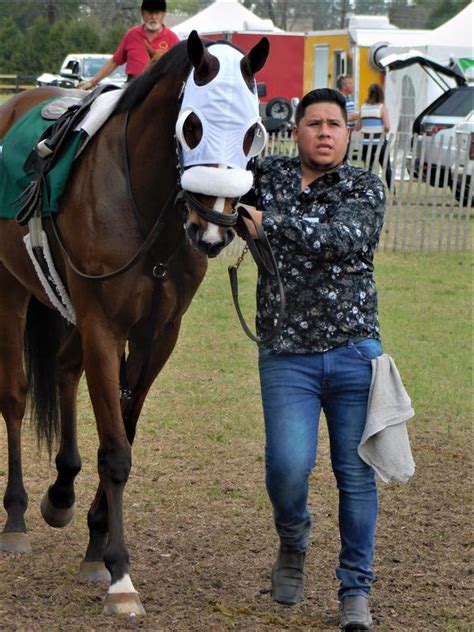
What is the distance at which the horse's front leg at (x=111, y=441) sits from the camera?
421 cm

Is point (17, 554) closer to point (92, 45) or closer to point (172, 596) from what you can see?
point (172, 596)

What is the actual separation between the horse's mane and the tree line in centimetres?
4370

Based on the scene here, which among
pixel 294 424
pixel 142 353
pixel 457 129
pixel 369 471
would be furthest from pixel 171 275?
pixel 457 129

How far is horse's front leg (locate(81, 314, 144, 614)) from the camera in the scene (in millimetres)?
4211

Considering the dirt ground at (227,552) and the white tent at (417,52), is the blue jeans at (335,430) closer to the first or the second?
the dirt ground at (227,552)

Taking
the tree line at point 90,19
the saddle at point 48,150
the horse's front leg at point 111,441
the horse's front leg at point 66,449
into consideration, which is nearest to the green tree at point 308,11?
the tree line at point 90,19

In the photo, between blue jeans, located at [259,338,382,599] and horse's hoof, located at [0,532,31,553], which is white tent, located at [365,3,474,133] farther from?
blue jeans, located at [259,338,382,599]

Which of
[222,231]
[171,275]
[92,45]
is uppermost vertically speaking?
[222,231]

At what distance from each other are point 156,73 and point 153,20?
15.6ft

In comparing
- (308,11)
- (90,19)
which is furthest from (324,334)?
(308,11)

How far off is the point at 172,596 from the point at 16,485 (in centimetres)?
111

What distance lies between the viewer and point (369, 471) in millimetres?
4004

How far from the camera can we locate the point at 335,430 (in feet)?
13.2

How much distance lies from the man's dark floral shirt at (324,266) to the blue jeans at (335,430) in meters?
0.07
